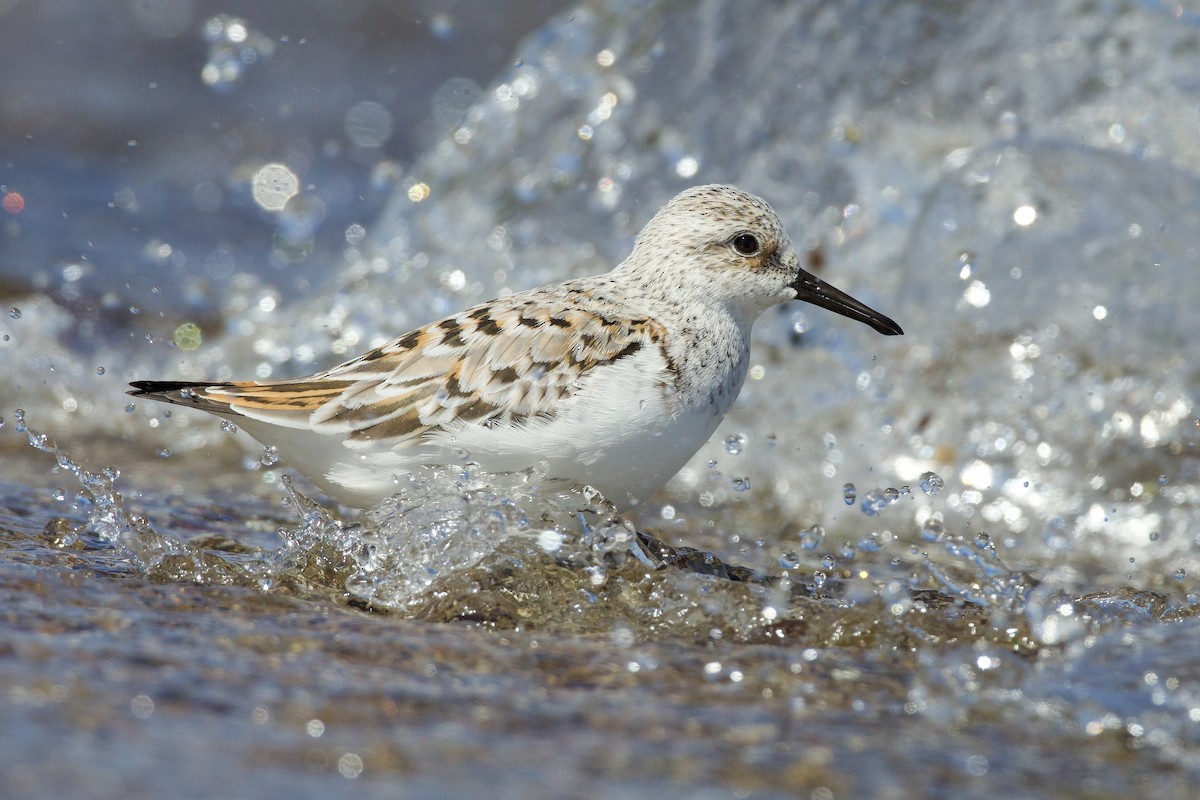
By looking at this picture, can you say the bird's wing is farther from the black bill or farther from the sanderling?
the black bill

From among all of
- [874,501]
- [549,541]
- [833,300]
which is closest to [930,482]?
[874,501]

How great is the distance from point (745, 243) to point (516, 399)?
1.19 m

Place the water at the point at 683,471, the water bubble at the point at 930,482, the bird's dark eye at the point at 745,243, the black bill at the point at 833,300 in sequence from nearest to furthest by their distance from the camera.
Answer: the water at the point at 683,471
the bird's dark eye at the point at 745,243
the black bill at the point at 833,300
the water bubble at the point at 930,482

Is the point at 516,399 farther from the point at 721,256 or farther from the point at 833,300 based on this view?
the point at 833,300

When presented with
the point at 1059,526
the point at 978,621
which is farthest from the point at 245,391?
the point at 1059,526

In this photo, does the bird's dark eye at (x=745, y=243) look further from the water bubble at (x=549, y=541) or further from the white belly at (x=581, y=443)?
the water bubble at (x=549, y=541)

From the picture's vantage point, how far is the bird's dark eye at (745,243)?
497 centimetres

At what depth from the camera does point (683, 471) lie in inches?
275

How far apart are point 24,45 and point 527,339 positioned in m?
12.1

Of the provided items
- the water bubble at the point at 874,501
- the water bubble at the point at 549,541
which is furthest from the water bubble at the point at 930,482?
the water bubble at the point at 549,541

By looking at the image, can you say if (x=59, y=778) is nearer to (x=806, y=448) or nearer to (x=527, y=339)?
(x=527, y=339)

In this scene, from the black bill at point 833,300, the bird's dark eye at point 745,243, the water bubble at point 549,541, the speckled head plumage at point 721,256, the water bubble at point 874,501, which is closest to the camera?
the water bubble at point 549,541

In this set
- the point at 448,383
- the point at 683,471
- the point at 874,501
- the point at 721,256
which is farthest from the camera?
the point at 683,471

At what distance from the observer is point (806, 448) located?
704cm
